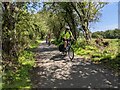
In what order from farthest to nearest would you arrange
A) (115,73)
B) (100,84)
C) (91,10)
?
(91,10) → (115,73) → (100,84)

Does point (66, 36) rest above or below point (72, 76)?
above

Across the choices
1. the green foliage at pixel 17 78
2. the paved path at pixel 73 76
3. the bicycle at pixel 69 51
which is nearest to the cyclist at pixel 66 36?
the bicycle at pixel 69 51

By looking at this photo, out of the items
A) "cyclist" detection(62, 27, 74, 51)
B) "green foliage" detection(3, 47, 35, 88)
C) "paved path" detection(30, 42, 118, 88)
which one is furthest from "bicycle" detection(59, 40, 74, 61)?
"green foliage" detection(3, 47, 35, 88)

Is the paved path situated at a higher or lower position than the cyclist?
lower

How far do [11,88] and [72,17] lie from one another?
26.9 m

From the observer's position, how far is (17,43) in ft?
56.6

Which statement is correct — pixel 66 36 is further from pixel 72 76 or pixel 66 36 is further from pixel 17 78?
pixel 17 78

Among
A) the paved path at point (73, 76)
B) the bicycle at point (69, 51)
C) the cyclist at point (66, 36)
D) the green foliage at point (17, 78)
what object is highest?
the cyclist at point (66, 36)

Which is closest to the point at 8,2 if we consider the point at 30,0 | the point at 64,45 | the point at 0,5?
the point at 0,5

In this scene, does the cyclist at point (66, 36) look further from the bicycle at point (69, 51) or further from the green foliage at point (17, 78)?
the green foliage at point (17, 78)

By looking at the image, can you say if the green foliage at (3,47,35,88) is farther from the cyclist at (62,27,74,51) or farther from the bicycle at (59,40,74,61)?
the cyclist at (62,27,74,51)

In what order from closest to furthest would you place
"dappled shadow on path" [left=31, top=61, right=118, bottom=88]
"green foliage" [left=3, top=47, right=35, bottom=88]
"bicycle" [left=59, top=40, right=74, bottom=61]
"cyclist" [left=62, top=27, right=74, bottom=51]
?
"green foliage" [left=3, top=47, right=35, bottom=88] → "dappled shadow on path" [left=31, top=61, right=118, bottom=88] → "bicycle" [left=59, top=40, right=74, bottom=61] → "cyclist" [left=62, top=27, right=74, bottom=51]

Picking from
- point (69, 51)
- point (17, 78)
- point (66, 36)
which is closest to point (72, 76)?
point (17, 78)

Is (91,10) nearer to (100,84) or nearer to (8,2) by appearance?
(8,2)
